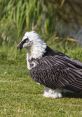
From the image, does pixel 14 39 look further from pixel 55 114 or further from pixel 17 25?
pixel 55 114

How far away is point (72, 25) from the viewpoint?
1354 cm

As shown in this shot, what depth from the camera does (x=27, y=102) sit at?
7.94 m

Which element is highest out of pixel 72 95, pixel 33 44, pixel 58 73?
pixel 33 44

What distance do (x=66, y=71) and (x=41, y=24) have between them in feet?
15.5

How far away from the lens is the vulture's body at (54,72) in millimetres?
8234

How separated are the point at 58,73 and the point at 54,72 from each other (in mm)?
57

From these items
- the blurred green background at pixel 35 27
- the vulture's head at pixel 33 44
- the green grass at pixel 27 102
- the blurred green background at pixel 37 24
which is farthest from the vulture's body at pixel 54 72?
the blurred green background at pixel 37 24

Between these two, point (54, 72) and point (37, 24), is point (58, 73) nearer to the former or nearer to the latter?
point (54, 72)

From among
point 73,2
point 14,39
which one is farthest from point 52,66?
point 73,2

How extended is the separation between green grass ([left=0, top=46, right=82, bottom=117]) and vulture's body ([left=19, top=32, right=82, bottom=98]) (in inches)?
6.8

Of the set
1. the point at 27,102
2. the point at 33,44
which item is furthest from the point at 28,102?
the point at 33,44

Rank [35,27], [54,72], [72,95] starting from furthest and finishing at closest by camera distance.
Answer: [35,27]
[72,95]
[54,72]

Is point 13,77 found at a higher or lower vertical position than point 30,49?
lower

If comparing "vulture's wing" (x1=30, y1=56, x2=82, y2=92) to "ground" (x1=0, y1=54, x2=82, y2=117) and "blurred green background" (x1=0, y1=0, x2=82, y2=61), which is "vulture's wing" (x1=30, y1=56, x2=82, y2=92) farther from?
"blurred green background" (x1=0, y1=0, x2=82, y2=61)
